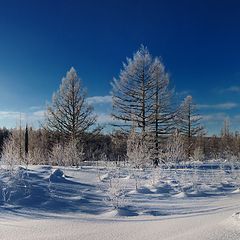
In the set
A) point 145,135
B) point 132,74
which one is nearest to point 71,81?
point 132,74

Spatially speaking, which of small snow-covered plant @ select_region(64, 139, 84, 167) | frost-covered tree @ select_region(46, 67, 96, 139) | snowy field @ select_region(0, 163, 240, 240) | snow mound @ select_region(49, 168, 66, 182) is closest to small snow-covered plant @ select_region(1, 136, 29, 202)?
snowy field @ select_region(0, 163, 240, 240)

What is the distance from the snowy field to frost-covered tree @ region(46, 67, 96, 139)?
489 inches

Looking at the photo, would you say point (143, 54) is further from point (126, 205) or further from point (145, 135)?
point (126, 205)

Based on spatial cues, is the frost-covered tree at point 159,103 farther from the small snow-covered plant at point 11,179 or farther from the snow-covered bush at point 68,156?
the small snow-covered plant at point 11,179

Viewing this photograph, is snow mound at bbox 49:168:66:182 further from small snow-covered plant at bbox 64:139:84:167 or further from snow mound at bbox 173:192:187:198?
small snow-covered plant at bbox 64:139:84:167

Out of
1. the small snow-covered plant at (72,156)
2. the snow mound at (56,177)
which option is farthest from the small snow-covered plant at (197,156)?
the snow mound at (56,177)

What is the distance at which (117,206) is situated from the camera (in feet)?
34.2

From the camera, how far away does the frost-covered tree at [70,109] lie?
3006cm

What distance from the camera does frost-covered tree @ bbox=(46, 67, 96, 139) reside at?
98.6 ft

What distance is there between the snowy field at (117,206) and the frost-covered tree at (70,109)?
12.4m

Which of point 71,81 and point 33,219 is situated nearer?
point 33,219

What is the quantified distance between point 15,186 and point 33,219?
3293 millimetres

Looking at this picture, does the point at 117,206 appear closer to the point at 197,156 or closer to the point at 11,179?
the point at 11,179

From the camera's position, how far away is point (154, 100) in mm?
26094
